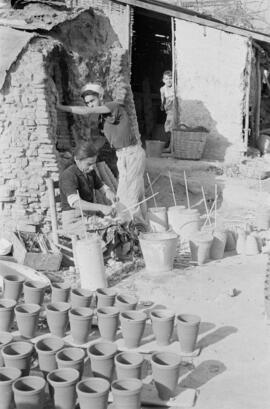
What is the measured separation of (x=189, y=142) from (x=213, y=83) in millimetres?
1578

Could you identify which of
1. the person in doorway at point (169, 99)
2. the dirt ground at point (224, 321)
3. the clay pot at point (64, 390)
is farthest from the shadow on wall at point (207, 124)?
the clay pot at point (64, 390)

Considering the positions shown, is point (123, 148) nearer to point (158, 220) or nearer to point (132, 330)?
point (158, 220)

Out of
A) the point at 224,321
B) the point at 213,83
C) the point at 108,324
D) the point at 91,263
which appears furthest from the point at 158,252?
the point at 213,83

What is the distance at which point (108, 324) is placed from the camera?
14.8 ft

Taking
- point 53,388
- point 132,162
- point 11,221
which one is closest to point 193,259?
point 132,162

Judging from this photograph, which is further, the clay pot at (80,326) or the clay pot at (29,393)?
the clay pot at (80,326)

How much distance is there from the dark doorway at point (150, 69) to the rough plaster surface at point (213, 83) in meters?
2.20

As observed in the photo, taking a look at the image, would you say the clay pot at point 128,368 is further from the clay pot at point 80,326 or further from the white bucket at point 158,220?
the white bucket at point 158,220

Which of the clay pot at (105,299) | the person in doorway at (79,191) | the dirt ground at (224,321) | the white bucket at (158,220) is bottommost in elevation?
the dirt ground at (224,321)

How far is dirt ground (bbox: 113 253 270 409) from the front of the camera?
3.97 m

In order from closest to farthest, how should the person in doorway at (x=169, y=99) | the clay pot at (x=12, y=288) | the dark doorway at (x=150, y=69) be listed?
the clay pot at (x=12, y=288) → the person in doorway at (x=169, y=99) → the dark doorway at (x=150, y=69)

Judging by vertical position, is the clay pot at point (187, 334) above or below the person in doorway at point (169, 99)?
below

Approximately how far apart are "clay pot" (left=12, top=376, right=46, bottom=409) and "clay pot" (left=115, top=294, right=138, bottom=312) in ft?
4.22

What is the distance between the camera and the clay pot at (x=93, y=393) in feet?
11.3
